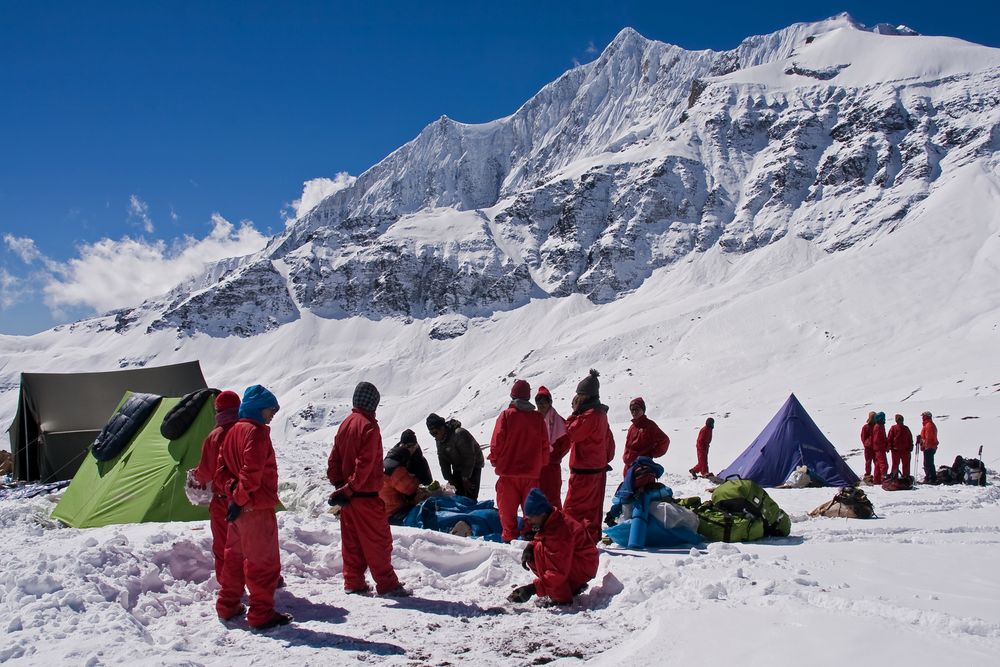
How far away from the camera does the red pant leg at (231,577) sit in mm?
4961

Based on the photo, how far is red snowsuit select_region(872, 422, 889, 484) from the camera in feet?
43.4

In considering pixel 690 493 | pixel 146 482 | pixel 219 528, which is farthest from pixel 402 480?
pixel 690 493

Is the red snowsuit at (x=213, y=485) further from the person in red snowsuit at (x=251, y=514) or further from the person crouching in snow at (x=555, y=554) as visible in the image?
the person crouching in snow at (x=555, y=554)

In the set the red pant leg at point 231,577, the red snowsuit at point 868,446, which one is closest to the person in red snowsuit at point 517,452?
the red pant leg at point 231,577

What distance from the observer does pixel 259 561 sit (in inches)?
191

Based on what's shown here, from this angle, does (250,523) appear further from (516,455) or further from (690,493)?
(690,493)

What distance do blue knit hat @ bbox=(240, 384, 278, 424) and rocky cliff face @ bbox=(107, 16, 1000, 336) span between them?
265 ft

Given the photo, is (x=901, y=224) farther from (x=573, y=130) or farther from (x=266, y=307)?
(x=573, y=130)

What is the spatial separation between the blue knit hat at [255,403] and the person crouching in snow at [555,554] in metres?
2.01

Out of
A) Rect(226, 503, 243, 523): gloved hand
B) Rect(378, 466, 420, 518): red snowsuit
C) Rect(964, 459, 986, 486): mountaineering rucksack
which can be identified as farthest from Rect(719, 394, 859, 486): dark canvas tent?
Rect(226, 503, 243, 523): gloved hand

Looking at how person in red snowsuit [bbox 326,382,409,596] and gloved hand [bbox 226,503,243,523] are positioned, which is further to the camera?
person in red snowsuit [bbox 326,382,409,596]

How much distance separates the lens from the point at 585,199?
4432 inches

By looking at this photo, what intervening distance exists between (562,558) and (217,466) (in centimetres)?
262

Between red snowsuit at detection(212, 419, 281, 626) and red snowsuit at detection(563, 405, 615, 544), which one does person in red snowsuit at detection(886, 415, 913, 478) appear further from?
red snowsuit at detection(212, 419, 281, 626)
